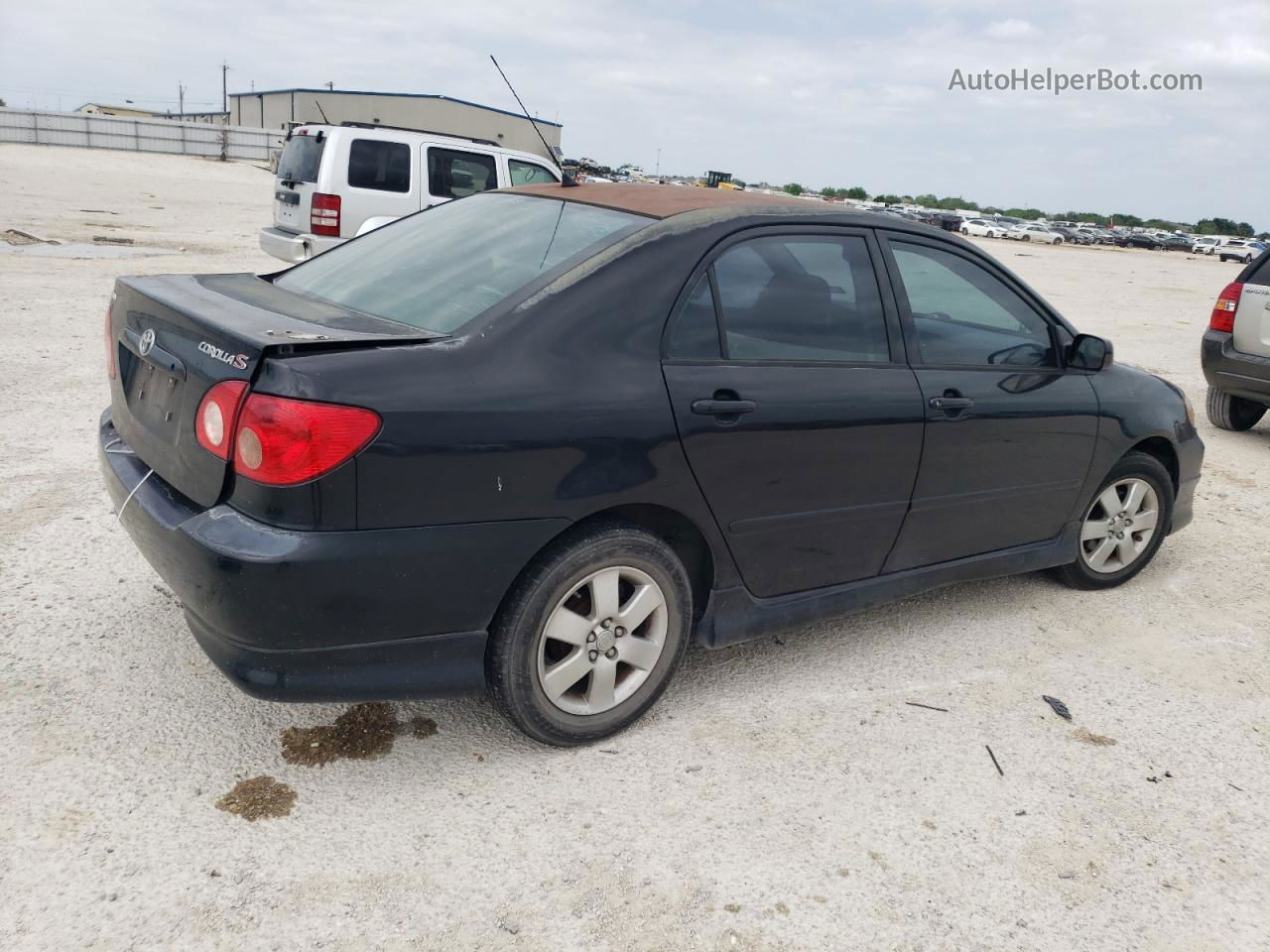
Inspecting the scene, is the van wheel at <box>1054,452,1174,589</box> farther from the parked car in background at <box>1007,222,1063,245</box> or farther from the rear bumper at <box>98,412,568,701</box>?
the parked car in background at <box>1007,222,1063,245</box>

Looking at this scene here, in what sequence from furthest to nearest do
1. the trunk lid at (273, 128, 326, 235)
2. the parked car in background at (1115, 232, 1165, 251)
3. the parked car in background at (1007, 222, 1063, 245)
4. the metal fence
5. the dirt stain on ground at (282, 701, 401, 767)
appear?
the parked car in background at (1115, 232, 1165, 251)
the parked car in background at (1007, 222, 1063, 245)
the metal fence
the trunk lid at (273, 128, 326, 235)
the dirt stain on ground at (282, 701, 401, 767)

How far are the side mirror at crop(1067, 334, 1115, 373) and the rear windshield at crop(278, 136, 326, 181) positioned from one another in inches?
365

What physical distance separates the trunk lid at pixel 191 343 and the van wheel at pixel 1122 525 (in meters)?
3.11

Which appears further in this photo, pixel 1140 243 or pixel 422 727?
pixel 1140 243

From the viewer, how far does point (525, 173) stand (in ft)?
40.3

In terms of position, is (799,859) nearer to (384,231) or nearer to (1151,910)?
(1151,910)

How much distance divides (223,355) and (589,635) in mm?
1235

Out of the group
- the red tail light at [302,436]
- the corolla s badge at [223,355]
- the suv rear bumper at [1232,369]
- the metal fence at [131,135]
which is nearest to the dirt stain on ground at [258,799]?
the red tail light at [302,436]

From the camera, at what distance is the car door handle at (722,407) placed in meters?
3.03

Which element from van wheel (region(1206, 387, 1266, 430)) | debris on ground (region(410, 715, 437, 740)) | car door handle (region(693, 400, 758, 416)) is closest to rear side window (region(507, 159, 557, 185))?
van wheel (region(1206, 387, 1266, 430))

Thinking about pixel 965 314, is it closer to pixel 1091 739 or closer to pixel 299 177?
pixel 1091 739

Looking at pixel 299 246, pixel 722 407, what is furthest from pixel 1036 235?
pixel 722 407

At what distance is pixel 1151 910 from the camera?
8.57 ft

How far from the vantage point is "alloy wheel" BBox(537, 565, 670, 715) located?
2.93m
